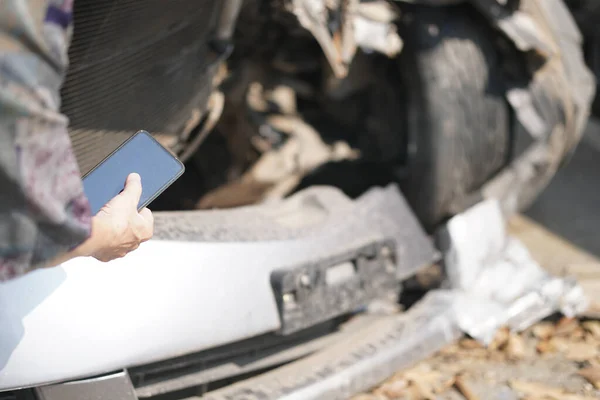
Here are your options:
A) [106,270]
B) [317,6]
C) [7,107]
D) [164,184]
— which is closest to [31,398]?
[106,270]

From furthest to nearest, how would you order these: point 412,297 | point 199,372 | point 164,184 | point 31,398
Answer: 1. point 412,297
2. point 199,372
3. point 31,398
4. point 164,184

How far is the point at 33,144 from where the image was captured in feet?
3.01

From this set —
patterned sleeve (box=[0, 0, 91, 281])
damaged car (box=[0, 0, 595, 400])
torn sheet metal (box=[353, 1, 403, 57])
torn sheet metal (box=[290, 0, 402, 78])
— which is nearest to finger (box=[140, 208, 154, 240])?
patterned sleeve (box=[0, 0, 91, 281])

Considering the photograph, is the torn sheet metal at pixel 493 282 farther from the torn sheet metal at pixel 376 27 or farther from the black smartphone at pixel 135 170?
the black smartphone at pixel 135 170

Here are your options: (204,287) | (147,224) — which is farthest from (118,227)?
(204,287)

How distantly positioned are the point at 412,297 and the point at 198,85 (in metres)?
1.08

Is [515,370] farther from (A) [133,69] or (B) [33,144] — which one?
(B) [33,144]

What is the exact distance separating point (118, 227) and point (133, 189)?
0.42 ft

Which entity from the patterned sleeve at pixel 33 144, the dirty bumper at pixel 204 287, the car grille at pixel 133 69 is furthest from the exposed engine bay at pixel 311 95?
the patterned sleeve at pixel 33 144

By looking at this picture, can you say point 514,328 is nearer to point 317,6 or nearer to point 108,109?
point 317,6

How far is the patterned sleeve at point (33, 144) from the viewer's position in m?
0.89

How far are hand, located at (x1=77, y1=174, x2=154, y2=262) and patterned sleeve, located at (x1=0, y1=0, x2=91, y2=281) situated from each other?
0.24 ft

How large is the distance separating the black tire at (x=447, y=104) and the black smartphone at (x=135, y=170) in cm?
118

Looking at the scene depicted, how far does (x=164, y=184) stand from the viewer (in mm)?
1317
